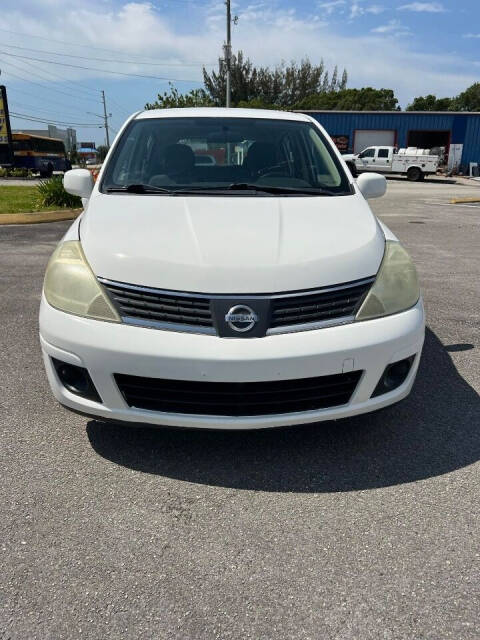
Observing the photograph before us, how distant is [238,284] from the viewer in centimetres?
227

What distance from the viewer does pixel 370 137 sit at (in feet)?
117

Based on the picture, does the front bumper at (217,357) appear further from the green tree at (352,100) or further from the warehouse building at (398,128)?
the green tree at (352,100)

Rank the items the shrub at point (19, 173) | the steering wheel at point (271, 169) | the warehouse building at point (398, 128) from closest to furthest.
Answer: the steering wheel at point (271, 169)
the shrub at point (19, 173)
the warehouse building at point (398, 128)

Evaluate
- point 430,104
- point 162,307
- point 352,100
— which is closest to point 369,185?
point 162,307

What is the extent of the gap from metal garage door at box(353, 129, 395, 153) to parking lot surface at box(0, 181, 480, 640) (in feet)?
115

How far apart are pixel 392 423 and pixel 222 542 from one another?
130 cm

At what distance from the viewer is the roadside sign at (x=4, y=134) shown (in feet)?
86.7

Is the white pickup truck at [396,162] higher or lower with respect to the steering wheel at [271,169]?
lower

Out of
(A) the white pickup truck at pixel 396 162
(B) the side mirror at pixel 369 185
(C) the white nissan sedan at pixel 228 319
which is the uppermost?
(B) the side mirror at pixel 369 185

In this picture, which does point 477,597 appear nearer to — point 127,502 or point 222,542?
point 222,542

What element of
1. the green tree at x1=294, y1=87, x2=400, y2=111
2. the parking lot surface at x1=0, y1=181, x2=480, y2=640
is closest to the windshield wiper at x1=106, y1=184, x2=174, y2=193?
the parking lot surface at x1=0, y1=181, x2=480, y2=640

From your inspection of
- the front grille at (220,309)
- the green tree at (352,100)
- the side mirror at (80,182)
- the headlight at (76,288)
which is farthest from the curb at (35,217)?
the green tree at (352,100)

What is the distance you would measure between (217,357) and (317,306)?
51cm

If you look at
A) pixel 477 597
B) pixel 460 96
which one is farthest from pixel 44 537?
pixel 460 96
